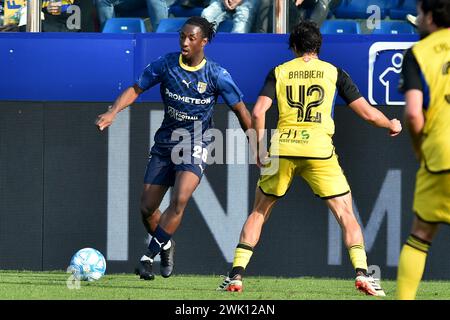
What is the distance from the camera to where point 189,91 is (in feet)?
33.0

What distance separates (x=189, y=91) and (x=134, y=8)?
2288mm

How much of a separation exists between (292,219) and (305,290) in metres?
1.72

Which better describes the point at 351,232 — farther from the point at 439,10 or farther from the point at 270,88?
the point at 439,10

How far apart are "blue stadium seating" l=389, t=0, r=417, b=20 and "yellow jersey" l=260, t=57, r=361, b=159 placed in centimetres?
247

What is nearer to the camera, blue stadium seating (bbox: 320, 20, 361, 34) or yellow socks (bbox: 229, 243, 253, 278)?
yellow socks (bbox: 229, 243, 253, 278)

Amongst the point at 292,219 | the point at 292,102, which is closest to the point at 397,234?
the point at 292,219

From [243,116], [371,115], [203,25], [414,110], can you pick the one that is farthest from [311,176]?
[414,110]

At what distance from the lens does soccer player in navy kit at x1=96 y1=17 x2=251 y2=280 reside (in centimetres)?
995

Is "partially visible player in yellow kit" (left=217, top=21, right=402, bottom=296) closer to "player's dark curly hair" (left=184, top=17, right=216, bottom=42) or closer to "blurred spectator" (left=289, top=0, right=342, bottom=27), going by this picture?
"player's dark curly hair" (left=184, top=17, right=216, bottom=42)

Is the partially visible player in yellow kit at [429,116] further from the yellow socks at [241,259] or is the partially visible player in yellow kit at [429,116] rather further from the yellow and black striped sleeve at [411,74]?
the yellow socks at [241,259]

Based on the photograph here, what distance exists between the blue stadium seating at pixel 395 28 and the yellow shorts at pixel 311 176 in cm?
269

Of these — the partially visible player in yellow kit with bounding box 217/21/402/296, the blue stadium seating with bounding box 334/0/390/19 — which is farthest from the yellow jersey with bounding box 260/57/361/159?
the blue stadium seating with bounding box 334/0/390/19

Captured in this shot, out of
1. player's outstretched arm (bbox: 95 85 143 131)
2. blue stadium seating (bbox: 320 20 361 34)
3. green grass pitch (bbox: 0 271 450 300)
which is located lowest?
green grass pitch (bbox: 0 271 450 300)

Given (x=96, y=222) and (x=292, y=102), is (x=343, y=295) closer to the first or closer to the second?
(x=292, y=102)
